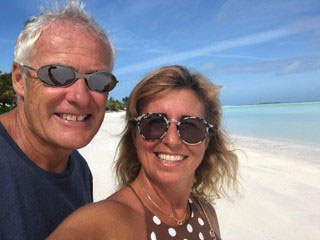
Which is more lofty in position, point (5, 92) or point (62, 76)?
point (5, 92)

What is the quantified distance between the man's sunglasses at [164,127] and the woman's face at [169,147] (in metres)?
0.03

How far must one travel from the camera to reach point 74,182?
8.46 ft


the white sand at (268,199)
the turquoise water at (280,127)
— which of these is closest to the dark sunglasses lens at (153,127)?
Result: the white sand at (268,199)

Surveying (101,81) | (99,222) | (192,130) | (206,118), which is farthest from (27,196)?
(206,118)

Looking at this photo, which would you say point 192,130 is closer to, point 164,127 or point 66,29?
point 164,127

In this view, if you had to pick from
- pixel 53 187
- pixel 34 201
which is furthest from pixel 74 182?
pixel 34 201

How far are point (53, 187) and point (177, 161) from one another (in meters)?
0.94

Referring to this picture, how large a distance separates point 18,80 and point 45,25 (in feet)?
1.61

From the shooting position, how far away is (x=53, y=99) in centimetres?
221

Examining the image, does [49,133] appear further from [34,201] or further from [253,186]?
[253,186]

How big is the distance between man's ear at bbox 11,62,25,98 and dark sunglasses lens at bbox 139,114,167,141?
0.97m

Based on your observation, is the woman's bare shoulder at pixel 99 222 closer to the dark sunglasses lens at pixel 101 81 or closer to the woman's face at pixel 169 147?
the woman's face at pixel 169 147

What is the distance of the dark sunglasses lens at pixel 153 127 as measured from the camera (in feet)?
7.47

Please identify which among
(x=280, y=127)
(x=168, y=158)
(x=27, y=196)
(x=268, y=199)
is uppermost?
(x=168, y=158)
